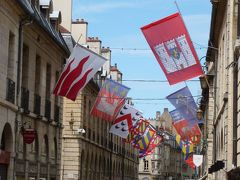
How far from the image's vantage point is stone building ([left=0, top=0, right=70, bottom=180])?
2425 cm

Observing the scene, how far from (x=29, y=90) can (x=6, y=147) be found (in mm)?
3607

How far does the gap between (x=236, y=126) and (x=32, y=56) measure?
452 inches

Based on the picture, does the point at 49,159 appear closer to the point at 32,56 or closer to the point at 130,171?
the point at 32,56

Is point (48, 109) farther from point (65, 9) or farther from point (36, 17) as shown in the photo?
point (65, 9)

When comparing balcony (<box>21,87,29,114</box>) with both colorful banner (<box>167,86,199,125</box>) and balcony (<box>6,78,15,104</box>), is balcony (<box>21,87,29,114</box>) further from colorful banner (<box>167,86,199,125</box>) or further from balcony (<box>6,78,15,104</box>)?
colorful banner (<box>167,86,199,125</box>)

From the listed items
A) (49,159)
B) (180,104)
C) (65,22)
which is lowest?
(49,159)

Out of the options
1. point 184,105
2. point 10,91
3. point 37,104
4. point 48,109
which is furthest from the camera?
point 184,105

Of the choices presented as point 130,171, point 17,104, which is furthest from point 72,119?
point 130,171

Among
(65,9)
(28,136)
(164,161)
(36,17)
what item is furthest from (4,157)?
(164,161)

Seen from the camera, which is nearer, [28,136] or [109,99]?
[28,136]

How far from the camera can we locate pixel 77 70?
956 inches

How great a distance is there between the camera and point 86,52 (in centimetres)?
2442

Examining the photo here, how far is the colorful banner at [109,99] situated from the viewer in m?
31.0

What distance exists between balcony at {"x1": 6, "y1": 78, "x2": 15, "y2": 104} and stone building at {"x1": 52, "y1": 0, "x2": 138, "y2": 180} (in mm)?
18504
